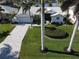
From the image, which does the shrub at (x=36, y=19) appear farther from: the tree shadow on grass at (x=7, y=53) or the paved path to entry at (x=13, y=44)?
the tree shadow on grass at (x=7, y=53)

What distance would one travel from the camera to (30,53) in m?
40.9

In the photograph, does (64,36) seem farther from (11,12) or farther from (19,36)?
(11,12)

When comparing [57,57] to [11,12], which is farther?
[11,12]

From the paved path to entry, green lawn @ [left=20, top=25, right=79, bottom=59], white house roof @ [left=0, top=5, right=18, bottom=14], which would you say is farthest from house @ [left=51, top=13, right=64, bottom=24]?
white house roof @ [left=0, top=5, right=18, bottom=14]

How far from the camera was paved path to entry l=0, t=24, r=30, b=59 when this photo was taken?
132 feet

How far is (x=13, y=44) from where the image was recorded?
45.2 metres

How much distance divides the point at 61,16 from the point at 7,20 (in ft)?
42.1

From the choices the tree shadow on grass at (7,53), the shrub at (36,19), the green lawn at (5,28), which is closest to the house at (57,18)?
the shrub at (36,19)

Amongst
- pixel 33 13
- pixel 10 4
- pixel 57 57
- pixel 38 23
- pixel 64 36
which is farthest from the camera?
pixel 10 4

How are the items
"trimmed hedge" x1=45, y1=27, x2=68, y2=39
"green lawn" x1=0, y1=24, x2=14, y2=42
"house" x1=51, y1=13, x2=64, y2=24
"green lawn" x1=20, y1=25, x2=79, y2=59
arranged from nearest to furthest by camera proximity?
"green lawn" x1=20, y1=25, x2=79, y2=59
"trimmed hedge" x1=45, y1=27, x2=68, y2=39
"green lawn" x1=0, y1=24, x2=14, y2=42
"house" x1=51, y1=13, x2=64, y2=24

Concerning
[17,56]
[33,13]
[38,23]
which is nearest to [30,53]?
[17,56]

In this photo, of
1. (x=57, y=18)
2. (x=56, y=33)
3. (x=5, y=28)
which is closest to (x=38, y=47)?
(x=56, y=33)

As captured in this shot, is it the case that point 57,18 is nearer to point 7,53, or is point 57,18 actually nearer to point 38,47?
point 38,47

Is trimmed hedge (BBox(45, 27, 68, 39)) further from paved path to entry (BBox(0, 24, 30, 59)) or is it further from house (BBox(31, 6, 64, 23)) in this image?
house (BBox(31, 6, 64, 23))
